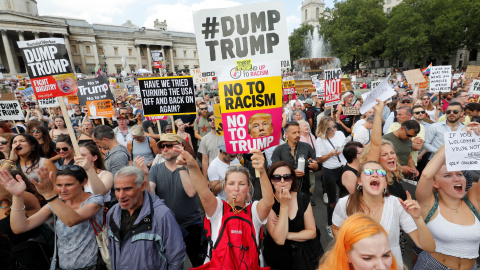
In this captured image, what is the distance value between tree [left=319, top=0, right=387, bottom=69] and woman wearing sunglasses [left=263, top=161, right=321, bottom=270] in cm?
4385

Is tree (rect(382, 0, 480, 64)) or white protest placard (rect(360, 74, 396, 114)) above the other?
tree (rect(382, 0, 480, 64))

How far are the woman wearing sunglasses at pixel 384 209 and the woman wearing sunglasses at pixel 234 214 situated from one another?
2.89ft

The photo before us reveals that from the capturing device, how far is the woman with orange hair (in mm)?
1501

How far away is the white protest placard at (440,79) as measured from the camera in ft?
23.6

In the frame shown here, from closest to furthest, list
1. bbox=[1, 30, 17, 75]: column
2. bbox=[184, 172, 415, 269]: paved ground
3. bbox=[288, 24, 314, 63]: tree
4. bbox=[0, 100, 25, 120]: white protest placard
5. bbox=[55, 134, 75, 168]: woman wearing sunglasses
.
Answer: bbox=[184, 172, 415, 269]: paved ground, bbox=[55, 134, 75, 168]: woman wearing sunglasses, bbox=[0, 100, 25, 120]: white protest placard, bbox=[1, 30, 17, 75]: column, bbox=[288, 24, 314, 63]: tree

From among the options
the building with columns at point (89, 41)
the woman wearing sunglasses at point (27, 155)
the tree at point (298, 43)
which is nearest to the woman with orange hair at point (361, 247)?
the woman wearing sunglasses at point (27, 155)

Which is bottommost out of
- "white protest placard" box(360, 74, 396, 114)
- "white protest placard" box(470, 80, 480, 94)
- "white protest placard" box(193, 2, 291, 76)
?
"white protest placard" box(470, 80, 480, 94)

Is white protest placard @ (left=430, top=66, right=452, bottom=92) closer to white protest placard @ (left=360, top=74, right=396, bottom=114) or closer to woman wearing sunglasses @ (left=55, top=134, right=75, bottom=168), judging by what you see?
white protest placard @ (left=360, top=74, right=396, bottom=114)

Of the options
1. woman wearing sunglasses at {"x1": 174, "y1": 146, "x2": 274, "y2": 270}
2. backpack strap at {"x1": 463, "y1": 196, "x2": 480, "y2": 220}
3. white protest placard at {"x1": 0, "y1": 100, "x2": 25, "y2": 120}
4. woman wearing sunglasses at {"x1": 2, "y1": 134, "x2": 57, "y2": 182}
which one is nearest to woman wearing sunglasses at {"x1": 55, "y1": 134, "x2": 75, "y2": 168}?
woman wearing sunglasses at {"x1": 2, "y1": 134, "x2": 57, "y2": 182}

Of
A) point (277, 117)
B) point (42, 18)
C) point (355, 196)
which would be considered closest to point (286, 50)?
point (277, 117)

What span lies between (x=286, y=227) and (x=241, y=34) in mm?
2238

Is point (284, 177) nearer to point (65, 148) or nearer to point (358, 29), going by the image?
point (65, 148)

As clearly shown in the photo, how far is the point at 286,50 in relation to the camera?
2979mm

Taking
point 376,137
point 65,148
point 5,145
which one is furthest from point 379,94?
point 5,145
